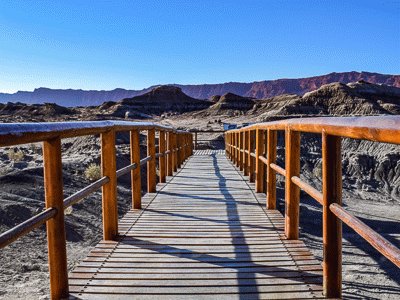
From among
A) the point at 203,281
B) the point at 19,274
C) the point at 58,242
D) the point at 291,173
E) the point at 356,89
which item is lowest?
the point at 19,274

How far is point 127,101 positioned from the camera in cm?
8775

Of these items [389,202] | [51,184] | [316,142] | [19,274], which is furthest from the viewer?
[316,142]

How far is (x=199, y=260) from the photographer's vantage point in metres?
3.31

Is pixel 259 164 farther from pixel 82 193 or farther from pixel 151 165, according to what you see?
pixel 82 193

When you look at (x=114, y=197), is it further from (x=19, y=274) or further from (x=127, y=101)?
(x=127, y=101)

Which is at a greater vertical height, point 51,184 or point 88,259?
point 51,184

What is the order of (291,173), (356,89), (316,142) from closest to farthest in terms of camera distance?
(291,173) → (316,142) → (356,89)

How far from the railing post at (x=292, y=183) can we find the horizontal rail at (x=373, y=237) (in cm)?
113

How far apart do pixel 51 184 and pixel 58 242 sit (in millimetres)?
357

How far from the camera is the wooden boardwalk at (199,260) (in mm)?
2729

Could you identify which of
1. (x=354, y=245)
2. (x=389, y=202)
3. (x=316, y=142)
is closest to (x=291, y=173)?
(x=354, y=245)

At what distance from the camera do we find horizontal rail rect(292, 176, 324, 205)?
9.48 ft

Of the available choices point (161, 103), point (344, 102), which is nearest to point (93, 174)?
point (344, 102)

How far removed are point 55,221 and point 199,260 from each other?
1.19 m
